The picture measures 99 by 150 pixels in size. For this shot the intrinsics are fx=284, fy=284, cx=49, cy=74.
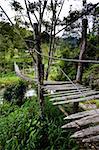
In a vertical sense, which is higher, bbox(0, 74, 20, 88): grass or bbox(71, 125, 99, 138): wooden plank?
bbox(71, 125, 99, 138): wooden plank

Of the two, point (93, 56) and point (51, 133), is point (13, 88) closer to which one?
point (93, 56)

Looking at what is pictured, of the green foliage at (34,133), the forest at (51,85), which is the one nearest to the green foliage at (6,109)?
the forest at (51,85)

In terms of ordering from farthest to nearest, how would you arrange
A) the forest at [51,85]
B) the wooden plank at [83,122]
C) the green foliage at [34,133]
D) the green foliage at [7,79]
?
the green foliage at [7,79]
the green foliage at [34,133]
the forest at [51,85]
the wooden plank at [83,122]

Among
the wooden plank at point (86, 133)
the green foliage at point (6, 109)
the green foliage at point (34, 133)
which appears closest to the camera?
the wooden plank at point (86, 133)

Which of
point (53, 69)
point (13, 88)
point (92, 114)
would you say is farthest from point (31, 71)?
point (92, 114)

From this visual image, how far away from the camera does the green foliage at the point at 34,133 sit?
3789mm

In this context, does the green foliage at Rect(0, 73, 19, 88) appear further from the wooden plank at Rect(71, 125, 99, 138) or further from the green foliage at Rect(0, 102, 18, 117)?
the wooden plank at Rect(71, 125, 99, 138)

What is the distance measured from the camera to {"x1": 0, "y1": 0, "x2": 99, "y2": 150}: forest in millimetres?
2898

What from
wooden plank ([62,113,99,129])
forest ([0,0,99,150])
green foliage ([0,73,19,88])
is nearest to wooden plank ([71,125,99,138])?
forest ([0,0,99,150])

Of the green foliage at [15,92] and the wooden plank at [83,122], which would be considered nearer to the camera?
the wooden plank at [83,122]

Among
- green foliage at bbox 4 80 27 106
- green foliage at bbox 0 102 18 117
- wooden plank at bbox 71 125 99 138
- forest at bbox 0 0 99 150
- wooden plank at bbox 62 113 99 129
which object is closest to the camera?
wooden plank at bbox 71 125 99 138

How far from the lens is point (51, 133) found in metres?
3.96

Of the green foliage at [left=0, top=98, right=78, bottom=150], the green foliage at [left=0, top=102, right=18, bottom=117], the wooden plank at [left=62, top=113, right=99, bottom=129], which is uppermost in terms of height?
the wooden plank at [left=62, top=113, right=99, bottom=129]

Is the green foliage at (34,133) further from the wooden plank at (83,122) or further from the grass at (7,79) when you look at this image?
the grass at (7,79)
